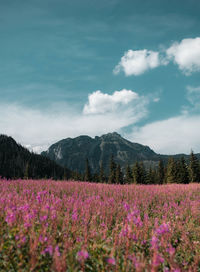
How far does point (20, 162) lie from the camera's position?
13762 centimetres

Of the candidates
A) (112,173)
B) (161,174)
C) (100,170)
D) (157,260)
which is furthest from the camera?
(100,170)

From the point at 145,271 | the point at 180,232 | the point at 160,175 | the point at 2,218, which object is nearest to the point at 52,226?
the point at 2,218

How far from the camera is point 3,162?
131125 mm


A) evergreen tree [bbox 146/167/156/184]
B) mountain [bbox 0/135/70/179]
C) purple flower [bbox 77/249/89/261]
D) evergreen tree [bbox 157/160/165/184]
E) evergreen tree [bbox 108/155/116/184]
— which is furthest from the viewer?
mountain [bbox 0/135/70/179]

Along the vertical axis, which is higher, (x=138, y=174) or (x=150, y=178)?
(x=138, y=174)

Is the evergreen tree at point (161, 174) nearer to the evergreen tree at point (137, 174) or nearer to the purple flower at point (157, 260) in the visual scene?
the evergreen tree at point (137, 174)

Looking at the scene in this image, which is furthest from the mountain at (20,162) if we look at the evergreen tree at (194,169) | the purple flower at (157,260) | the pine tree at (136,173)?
the purple flower at (157,260)

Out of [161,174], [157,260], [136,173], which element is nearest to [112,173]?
[136,173]

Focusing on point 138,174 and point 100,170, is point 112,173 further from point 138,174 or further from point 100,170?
point 138,174

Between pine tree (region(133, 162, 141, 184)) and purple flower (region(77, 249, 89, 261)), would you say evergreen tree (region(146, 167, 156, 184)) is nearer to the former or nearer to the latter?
pine tree (region(133, 162, 141, 184))

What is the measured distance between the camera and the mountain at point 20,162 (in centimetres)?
12838

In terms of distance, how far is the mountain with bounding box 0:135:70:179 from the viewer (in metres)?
128

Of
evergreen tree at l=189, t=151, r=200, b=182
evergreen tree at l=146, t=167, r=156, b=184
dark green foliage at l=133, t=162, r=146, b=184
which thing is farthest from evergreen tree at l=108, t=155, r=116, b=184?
evergreen tree at l=189, t=151, r=200, b=182

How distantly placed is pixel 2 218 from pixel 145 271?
280cm
